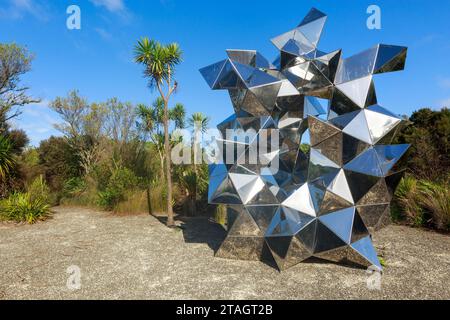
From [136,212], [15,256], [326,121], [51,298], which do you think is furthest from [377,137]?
[136,212]

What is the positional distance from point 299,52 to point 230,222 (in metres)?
3.85

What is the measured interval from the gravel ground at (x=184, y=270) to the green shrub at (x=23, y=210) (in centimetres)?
139

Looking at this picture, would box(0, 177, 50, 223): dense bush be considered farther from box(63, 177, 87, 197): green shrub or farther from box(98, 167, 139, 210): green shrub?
box(63, 177, 87, 197): green shrub

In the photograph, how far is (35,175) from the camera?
13.8 meters

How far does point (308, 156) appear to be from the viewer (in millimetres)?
5734

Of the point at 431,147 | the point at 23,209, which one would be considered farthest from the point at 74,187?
the point at 431,147

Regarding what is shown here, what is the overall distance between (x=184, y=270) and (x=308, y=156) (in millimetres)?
3132

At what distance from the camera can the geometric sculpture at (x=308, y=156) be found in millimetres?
5156

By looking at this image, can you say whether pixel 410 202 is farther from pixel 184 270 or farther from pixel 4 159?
pixel 4 159

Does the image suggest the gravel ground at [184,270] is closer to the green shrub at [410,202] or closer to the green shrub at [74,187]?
the green shrub at [410,202]

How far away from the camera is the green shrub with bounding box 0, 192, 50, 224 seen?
949 cm

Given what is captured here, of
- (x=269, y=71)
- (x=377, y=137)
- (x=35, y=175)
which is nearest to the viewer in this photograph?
(x=377, y=137)
